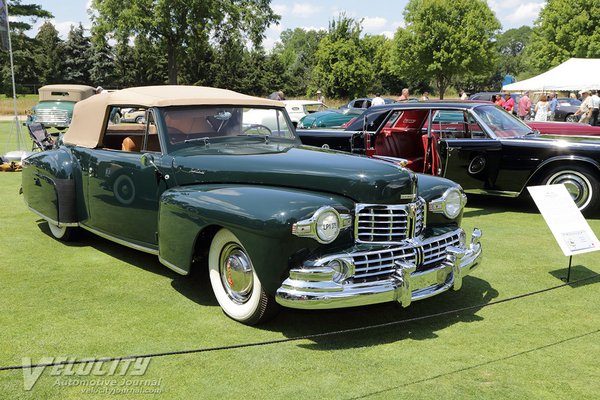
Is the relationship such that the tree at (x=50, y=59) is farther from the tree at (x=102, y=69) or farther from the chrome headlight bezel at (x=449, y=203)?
the chrome headlight bezel at (x=449, y=203)

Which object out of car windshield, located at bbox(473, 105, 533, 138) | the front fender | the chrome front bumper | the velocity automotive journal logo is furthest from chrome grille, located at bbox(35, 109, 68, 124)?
the chrome front bumper

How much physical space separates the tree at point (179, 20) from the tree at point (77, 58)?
2015cm

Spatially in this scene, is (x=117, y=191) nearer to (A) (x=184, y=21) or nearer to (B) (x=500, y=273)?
(B) (x=500, y=273)

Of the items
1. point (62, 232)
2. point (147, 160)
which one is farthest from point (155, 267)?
point (62, 232)

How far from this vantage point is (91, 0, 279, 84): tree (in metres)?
36.8

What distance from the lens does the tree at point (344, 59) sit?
3944 centimetres

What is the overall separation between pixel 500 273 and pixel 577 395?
2248mm

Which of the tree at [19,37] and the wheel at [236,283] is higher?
the tree at [19,37]

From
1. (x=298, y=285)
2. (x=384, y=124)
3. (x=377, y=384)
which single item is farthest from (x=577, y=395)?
(x=384, y=124)

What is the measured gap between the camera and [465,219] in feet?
24.4

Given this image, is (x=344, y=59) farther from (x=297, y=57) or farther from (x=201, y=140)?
(x=297, y=57)

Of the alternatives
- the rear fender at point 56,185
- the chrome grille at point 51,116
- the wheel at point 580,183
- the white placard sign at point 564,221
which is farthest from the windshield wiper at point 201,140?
the chrome grille at point 51,116

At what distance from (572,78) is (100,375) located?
20930mm

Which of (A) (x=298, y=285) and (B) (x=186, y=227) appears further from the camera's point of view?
(B) (x=186, y=227)
